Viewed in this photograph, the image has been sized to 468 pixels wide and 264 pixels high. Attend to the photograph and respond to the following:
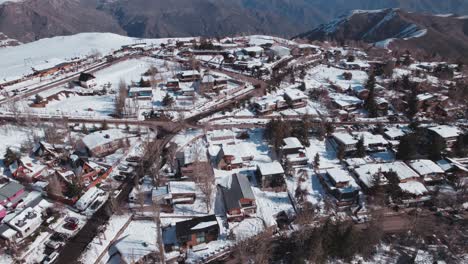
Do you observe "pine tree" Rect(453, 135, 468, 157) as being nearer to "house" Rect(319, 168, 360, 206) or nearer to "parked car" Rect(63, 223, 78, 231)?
"house" Rect(319, 168, 360, 206)

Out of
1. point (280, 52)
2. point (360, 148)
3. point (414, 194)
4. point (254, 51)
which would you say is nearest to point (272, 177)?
point (360, 148)

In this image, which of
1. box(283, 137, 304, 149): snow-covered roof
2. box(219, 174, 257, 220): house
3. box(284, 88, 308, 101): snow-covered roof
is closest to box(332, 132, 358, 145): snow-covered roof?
box(283, 137, 304, 149): snow-covered roof

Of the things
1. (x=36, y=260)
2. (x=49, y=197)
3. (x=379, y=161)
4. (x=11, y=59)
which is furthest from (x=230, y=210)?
(x=11, y=59)

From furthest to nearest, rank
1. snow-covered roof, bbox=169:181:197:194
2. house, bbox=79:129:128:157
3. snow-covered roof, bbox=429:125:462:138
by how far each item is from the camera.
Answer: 1. snow-covered roof, bbox=429:125:462:138
2. house, bbox=79:129:128:157
3. snow-covered roof, bbox=169:181:197:194

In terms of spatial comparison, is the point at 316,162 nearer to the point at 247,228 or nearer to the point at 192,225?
the point at 247,228

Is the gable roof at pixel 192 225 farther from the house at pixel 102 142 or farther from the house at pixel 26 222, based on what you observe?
the house at pixel 102 142
